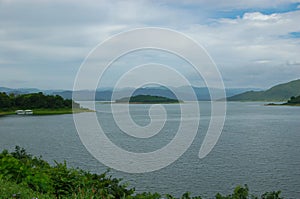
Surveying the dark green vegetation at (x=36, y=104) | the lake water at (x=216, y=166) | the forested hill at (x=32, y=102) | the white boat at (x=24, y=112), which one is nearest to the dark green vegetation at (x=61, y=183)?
the lake water at (x=216, y=166)

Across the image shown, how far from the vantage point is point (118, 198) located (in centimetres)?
690

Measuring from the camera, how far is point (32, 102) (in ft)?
306

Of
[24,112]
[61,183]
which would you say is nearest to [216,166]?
[61,183]

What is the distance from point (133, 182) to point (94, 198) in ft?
41.1

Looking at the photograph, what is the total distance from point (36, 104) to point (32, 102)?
201 centimetres

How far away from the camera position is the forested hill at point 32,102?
3611 inches

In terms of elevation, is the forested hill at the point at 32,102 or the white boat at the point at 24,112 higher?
the forested hill at the point at 32,102

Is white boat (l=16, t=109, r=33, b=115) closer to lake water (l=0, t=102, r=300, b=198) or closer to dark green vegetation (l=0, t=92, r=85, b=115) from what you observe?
dark green vegetation (l=0, t=92, r=85, b=115)

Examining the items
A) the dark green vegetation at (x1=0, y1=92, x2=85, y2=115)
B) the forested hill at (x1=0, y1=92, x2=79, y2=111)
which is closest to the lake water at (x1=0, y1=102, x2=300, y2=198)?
the dark green vegetation at (x1=0, y1=92, x2=85, y2=115)

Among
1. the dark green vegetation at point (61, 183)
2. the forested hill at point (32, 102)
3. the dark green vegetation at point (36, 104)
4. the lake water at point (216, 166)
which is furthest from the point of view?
the forested hill at point (32, 102)

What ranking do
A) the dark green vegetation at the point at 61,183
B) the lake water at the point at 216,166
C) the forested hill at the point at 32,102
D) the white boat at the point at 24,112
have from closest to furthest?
the dark green vegetation at the point at 61,183 → the lake water at the point at 216,166 → the white boat at the point at 24,112 → the forested hill at the point at 32,102

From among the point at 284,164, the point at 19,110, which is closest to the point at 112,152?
the point at 284,164

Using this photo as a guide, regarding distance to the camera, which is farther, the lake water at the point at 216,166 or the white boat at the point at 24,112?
the white boat at the point at 24,112

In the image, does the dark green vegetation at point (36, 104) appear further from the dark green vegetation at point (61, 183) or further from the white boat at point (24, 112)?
the dark green vegetation at point (61, 183)
